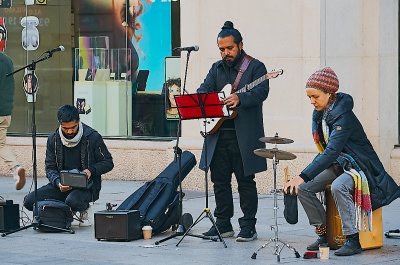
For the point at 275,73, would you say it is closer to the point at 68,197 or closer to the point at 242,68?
the point at 242,68

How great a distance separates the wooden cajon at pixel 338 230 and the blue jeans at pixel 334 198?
114 mm

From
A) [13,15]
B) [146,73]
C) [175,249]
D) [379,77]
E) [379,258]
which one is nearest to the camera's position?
[379,258]

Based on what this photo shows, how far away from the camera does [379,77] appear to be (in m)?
14.8

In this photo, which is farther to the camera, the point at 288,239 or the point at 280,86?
the point at 280,86

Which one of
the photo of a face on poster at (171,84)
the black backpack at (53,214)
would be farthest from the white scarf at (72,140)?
the photo of a face on poster at (171,84)

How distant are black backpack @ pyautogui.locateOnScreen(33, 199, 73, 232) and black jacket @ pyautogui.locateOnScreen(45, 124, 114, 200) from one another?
1.11 feet

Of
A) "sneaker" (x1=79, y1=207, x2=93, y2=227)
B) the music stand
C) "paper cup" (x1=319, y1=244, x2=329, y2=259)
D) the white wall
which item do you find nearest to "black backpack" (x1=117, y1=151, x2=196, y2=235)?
"sneaker" (x1=79, y1=207, x2=93, y2=227)

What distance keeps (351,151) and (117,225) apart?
2366 mm

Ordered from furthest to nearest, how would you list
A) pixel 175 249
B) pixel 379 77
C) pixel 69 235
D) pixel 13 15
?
1. pixel 13 15
2. pixel 379 77
3. pixel 69 235
4. pixel 175 249

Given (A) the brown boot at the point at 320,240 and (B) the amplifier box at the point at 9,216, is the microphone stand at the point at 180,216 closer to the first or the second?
(A) the brown boot at the point at 320,240

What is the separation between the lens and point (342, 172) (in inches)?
415

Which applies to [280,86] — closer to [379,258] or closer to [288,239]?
[288,239]

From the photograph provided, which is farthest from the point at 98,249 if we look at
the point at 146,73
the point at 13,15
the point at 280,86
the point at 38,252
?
the point at 13,15

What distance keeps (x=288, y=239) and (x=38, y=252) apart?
2.35 metres
